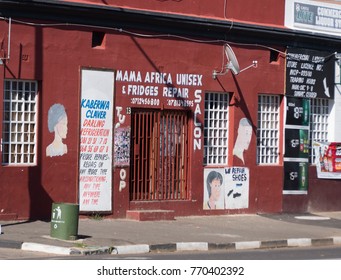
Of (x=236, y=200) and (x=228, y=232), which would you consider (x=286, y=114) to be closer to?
(x=236, y=200)

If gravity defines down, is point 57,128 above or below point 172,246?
above

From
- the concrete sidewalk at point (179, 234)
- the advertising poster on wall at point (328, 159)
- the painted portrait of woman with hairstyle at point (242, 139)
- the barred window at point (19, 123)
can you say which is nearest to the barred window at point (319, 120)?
the advertising poster on wall at point (328, 159)

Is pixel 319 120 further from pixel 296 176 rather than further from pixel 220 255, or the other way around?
pixel 220 255

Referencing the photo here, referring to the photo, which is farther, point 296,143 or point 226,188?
point 296,143

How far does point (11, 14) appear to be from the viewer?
66.0 feet

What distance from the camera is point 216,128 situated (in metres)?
24.2

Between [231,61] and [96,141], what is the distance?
13.7 ft

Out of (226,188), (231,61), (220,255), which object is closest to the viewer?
(220,255)

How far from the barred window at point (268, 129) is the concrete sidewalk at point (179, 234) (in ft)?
5.64

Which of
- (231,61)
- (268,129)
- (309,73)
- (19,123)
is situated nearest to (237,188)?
(268,129)

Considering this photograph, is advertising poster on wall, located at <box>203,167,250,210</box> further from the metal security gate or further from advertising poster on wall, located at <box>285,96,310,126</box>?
advertising poster on wall, located at <box>285,96,310,126</box>

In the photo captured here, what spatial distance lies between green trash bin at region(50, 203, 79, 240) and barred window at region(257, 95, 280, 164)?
8692mm

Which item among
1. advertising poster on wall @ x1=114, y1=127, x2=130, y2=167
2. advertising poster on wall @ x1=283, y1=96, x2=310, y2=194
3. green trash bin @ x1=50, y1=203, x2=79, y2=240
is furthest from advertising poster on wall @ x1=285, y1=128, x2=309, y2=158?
green trash bin @ x1=50, y1=203, x2=79, y2=240

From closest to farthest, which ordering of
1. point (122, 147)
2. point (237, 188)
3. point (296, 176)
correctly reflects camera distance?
point (122, 147)
point (237, 188)
point (296, 176)
